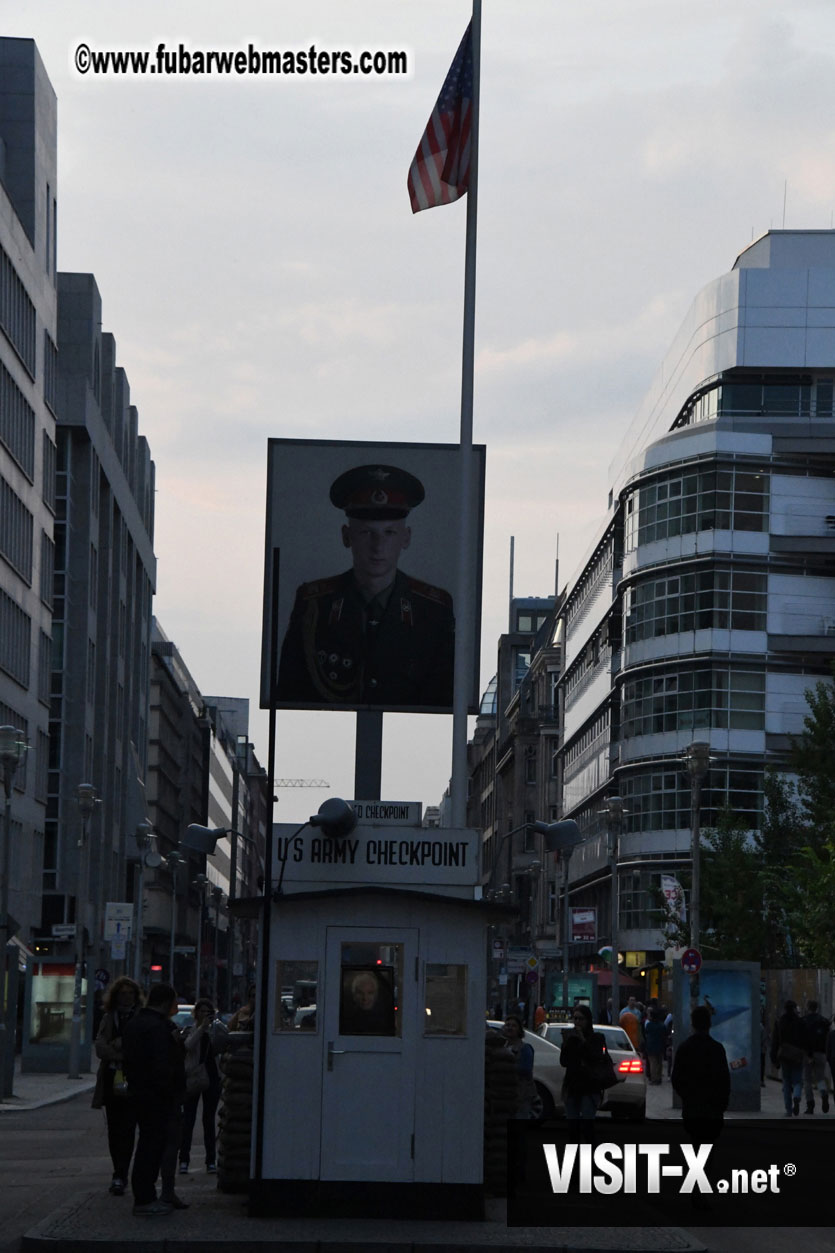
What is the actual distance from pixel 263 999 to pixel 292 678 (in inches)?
453

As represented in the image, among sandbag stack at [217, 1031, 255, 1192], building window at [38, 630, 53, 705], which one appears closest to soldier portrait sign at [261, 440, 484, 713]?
sandbag stack at [217, 1031, 255, 1192]

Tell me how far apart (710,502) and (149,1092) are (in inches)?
2801

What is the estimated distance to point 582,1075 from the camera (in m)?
21.5

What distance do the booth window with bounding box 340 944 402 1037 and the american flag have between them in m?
8.95

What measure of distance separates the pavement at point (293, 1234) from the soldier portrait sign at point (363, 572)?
1073 cm

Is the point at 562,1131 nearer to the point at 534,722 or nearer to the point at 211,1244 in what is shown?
the point at 211,1244

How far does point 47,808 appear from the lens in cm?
8625

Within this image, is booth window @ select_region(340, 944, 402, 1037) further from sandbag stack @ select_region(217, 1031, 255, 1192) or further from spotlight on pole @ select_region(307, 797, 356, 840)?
sandbag stack @ select_region(217, 1031, 255, 1192)

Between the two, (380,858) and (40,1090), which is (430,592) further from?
(40,1090)

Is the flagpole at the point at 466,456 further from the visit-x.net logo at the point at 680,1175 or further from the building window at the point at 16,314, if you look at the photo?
the building window at the point at 16,314

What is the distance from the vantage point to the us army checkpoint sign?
17734 millimetres

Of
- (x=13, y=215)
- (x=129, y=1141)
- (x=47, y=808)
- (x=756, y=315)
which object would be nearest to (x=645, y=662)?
(x=756, y=315)

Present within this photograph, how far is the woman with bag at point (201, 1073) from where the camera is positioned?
2117cm

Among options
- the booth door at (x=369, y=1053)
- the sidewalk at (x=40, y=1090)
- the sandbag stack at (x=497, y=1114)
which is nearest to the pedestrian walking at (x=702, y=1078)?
the sandbag stack at (x=497, y=1114)
